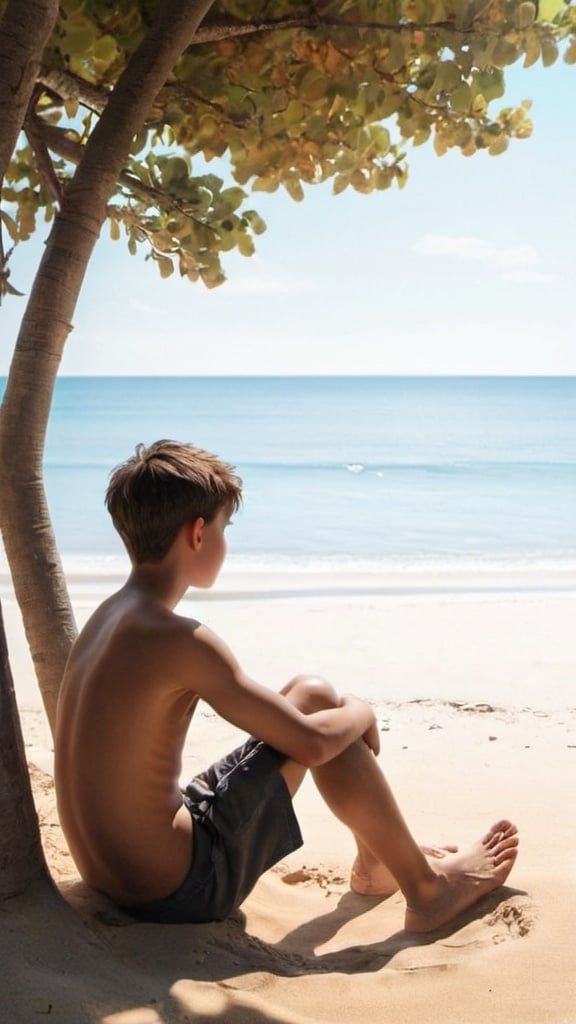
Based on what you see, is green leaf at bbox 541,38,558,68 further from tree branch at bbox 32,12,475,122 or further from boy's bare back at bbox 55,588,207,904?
boy's bare back at bbox 55,588,207,904

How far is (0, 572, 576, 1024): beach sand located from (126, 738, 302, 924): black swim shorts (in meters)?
0.07

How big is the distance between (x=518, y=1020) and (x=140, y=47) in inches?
107

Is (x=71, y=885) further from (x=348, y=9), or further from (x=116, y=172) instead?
(x=348, y=9)

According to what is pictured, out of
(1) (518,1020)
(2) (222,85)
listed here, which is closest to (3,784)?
(1) (518,1020)

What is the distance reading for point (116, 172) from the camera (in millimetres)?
3090

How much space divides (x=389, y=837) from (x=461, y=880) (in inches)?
9.7

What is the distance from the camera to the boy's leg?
8.67ft

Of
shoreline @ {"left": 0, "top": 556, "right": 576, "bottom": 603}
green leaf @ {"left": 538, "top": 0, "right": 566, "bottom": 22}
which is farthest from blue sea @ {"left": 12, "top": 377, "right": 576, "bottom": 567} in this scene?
green leaf @ {"left": 538, "top": 0, "right": 566, "bottom": 22}

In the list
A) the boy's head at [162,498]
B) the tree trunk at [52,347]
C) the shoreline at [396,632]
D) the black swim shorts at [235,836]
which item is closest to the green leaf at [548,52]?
the tree trunk at [52,347]

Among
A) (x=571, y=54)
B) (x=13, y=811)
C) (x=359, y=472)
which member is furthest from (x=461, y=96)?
(x=359, y=472)

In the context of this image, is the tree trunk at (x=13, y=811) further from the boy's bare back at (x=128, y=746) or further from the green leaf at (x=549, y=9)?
the green leaf at (x=549, y=9)

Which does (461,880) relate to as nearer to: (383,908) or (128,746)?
(383,908)

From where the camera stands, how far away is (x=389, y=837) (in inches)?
105

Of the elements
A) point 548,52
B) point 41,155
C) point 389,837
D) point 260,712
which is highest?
point 548,52
